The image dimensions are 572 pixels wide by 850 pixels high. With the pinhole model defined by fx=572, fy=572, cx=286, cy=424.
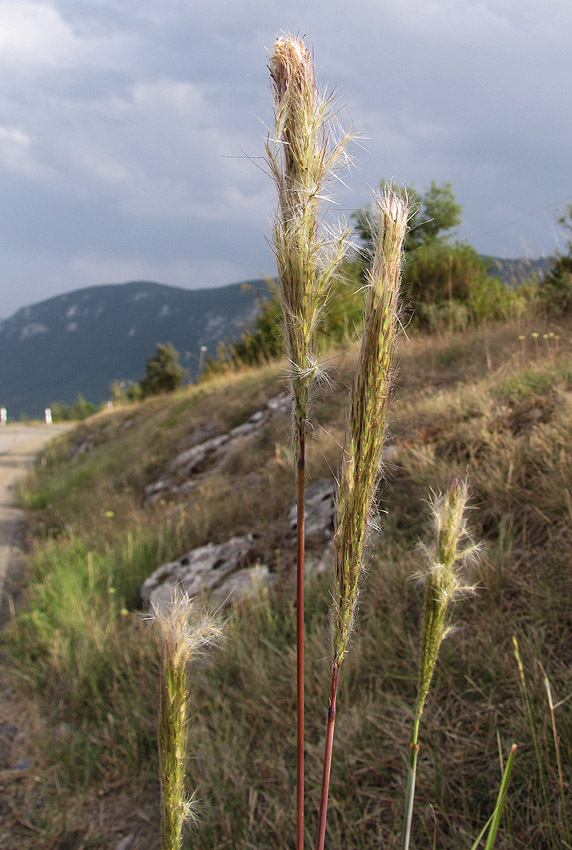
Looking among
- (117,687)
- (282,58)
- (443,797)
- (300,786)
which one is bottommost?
→ (117,687)

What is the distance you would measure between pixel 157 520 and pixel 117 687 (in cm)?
277

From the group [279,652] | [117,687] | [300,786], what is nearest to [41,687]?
[117,687]

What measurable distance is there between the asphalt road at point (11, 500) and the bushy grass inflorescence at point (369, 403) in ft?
19.5

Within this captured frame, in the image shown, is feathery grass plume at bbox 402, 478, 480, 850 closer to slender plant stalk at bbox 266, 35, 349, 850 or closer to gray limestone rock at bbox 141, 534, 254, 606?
slender plant stalk at bbox 266, 35, 349, 850

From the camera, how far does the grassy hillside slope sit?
2066 millimetres

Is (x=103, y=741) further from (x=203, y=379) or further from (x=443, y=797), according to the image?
(x=203, y=379)

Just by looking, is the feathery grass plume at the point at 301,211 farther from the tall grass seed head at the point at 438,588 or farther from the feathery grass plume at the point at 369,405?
the tall grass seed head at the point at 438,588

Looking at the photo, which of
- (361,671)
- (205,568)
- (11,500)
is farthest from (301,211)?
(11,500)

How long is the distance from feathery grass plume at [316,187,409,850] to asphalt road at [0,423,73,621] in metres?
5.93

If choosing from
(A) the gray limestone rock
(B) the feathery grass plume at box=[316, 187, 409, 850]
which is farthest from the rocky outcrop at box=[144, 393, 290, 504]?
(B) the feathery grass plume at box=[316, 187, 409, 850]

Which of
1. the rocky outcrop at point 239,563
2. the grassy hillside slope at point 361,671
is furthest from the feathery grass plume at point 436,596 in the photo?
the rocky outcrop at point 239,563

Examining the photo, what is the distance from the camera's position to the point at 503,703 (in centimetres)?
223

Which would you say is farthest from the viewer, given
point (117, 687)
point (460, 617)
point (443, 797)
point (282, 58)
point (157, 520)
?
point (157, 520)

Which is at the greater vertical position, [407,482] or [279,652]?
[407,482]
